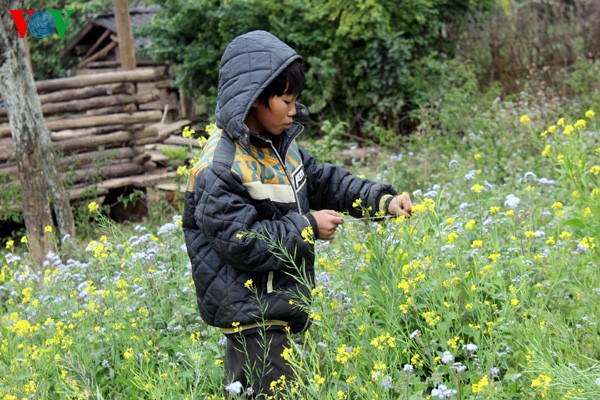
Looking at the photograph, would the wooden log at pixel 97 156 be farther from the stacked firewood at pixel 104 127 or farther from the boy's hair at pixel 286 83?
the boy's hair at pixel 286 83

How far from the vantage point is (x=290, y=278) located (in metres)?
3.03

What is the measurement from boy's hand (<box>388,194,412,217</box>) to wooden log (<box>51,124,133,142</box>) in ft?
26.4

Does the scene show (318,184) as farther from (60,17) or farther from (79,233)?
(79,233)

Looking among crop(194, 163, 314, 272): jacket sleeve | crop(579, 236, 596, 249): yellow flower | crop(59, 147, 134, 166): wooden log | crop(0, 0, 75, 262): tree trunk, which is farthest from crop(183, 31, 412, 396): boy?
crop(59, 147, 134, 166): wooden log

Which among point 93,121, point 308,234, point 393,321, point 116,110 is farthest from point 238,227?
point 116,110

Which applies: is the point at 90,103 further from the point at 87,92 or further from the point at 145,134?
the point at 145,134

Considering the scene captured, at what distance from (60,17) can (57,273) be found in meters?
3.23

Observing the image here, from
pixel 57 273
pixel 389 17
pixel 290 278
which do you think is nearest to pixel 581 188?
pixel 290 278

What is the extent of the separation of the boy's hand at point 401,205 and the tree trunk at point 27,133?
14.0 feet

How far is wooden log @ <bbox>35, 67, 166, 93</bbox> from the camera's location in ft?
35.6

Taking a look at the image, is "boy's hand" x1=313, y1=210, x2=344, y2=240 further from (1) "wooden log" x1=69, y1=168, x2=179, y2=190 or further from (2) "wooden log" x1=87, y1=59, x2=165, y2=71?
(2) "wooden log" x1=87, y1=59, x2=165, y2=71

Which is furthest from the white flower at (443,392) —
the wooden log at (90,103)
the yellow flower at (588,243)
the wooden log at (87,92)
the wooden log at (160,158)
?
the wooden log at (160,158)

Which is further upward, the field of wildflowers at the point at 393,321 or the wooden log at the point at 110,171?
the field of wildflowers at the point at 393,321

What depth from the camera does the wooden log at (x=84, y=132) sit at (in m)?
10.4
